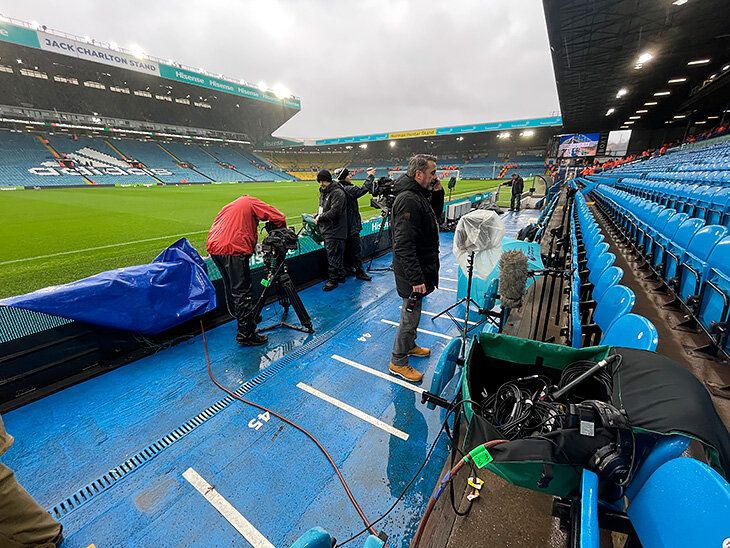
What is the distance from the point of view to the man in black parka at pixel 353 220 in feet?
16.6

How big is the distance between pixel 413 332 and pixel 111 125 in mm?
47222

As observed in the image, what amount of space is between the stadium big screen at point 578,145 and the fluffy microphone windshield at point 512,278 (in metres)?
39.5

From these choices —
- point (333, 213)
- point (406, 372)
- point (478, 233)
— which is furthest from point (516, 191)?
point (406, 372)

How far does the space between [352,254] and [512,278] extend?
3.27 metres

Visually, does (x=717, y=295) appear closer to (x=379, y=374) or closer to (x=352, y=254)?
(x=379, y=374)

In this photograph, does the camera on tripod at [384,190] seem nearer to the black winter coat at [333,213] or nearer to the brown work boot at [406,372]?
the black winter coat at [333,213]

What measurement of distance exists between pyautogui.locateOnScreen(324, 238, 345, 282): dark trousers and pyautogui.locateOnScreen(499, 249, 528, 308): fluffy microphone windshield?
281 centimetres

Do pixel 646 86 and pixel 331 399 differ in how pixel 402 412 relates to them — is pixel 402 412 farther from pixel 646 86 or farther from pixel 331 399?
pixel 646 86

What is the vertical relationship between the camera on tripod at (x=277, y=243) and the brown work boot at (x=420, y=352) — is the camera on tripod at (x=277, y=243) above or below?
above

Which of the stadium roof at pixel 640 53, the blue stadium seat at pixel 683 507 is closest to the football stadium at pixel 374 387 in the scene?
the blue stadium seat at pixel 683 507

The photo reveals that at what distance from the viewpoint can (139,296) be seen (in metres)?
3.09

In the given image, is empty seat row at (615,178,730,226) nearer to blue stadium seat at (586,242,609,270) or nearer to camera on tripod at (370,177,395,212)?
blue stadium seat at (586,242,609,270)

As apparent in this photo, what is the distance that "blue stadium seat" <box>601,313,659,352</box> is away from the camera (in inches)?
59.4

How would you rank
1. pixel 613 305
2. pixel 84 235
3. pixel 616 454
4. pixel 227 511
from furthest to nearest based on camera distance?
pixel 84 235 → pixel 613 305 → pixel 227 511 → pixel 616 454
